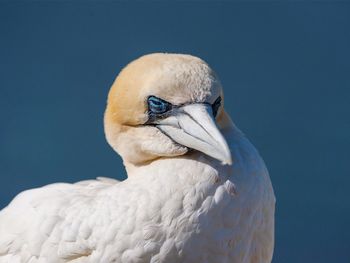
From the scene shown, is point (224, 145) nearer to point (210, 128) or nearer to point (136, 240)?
point (210, 128)

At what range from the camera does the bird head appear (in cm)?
291

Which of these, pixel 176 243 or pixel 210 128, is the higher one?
pixel 210 128

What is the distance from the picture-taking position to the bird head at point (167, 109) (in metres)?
2.91

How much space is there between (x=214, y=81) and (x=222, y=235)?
46 centimetres

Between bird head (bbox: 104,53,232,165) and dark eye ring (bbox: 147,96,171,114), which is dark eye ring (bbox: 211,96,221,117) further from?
dark eye ring (bbox: 147,96,171,114)

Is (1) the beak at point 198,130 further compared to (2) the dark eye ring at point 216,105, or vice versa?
(2) the dark eye ring at point 216,105

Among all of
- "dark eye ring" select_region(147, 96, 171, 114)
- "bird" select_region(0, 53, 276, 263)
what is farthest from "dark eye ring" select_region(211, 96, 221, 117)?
"dark eye ring" select_region(147, 96, 171, 114)

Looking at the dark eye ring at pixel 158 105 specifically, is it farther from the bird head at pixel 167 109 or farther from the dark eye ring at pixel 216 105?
the dark eye ring at pixel 216 105

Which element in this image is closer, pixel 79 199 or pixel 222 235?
pixel 222 235

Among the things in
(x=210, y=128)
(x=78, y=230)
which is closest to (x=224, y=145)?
(x=210, y=128)

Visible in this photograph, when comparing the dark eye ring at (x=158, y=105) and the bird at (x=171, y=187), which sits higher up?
the dark eye ring at (x=158, y=105)

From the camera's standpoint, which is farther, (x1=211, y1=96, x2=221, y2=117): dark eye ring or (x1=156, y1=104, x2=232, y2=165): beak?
(x1=211, y1=96, x2=221, y2=117): dark eye ring

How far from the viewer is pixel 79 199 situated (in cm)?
319

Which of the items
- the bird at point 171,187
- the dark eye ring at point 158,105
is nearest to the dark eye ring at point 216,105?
the bird at point 171,187
